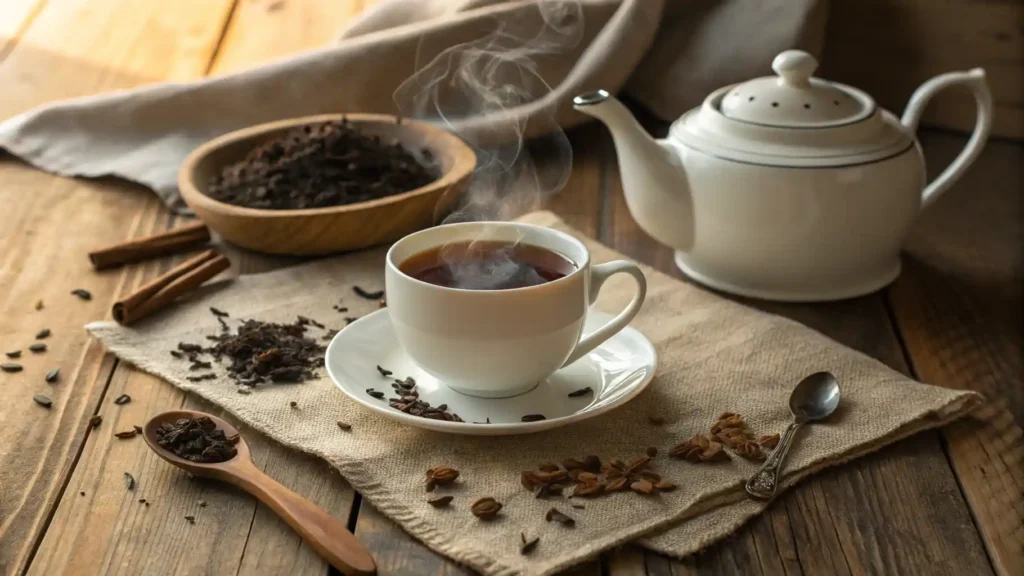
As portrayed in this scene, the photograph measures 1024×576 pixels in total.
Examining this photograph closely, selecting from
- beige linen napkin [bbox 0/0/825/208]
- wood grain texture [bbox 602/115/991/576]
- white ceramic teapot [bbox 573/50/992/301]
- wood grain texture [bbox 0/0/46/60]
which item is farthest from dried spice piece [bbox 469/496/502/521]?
wood grain texture [bbox 0/0/46/60]

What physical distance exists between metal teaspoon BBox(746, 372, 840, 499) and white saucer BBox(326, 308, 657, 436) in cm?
15

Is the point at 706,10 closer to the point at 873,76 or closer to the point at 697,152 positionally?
the point at 873,76

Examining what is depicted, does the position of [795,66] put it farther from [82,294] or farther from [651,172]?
[82,294]

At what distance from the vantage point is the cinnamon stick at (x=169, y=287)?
1315 millimetres

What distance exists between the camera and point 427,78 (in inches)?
75.8

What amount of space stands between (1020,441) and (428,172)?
96cm

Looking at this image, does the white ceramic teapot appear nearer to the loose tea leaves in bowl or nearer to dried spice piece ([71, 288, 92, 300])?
the loose tea leaves in bowl

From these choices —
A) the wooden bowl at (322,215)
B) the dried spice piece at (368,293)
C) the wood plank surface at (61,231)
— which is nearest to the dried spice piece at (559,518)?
the wood plank surface at (61,231)

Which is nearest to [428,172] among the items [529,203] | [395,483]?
[529,203]

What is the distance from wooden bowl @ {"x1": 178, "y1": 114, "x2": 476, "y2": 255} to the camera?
150cm

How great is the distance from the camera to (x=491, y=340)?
103cm

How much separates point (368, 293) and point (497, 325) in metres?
0.47

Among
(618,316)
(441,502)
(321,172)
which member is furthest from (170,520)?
(321,172)

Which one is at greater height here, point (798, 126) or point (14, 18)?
point (798, 126)
